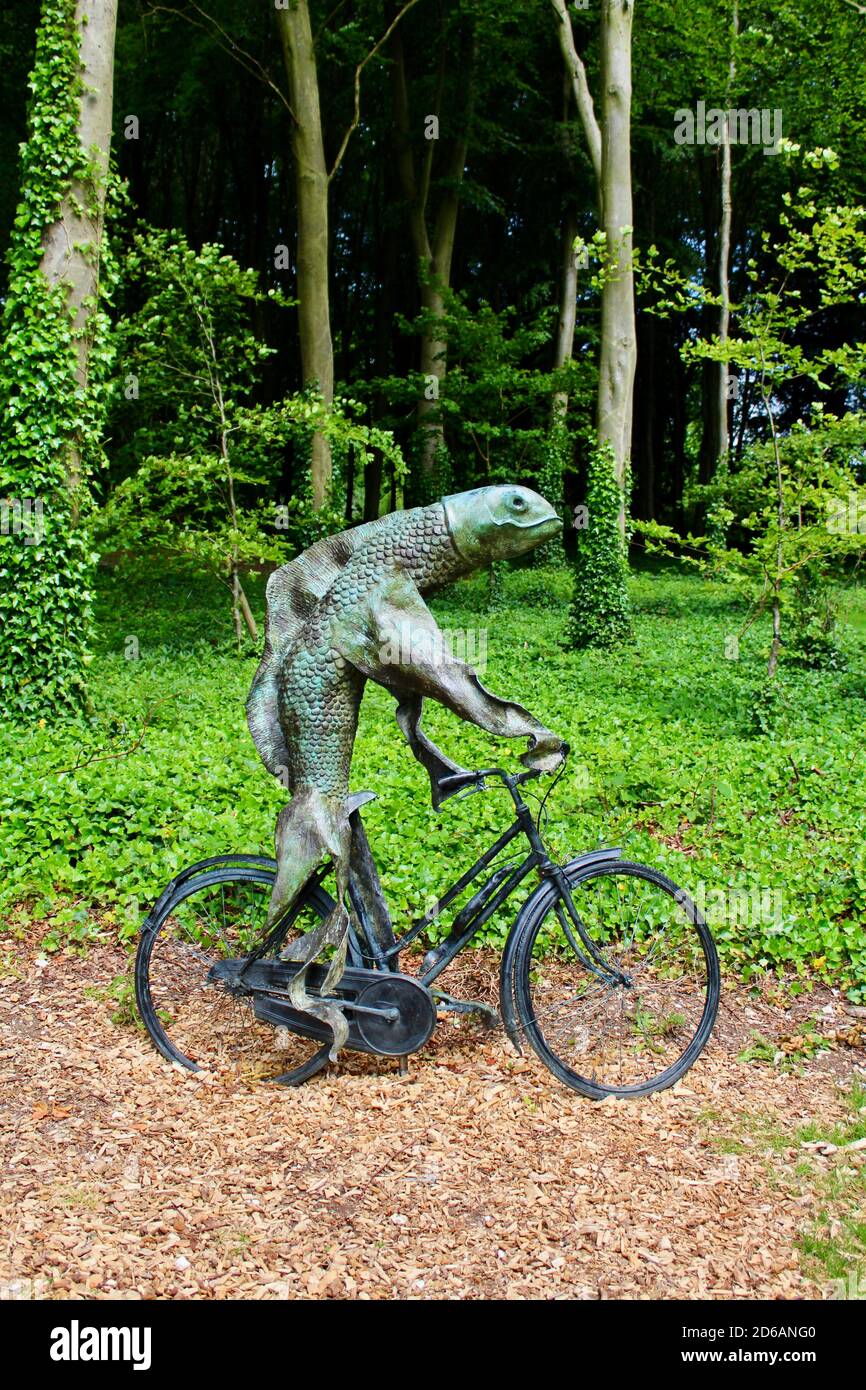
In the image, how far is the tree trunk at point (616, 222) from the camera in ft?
43.2

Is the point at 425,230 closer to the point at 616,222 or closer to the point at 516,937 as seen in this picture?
the point at 616,222

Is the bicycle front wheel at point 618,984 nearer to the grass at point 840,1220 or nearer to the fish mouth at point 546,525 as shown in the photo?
the grass at point 840,1220

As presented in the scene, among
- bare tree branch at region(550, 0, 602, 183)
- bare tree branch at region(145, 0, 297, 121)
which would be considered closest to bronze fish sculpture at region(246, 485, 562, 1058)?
bare tree branch at region(550, 0, 602, 183)

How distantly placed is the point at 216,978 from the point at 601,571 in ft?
32.9

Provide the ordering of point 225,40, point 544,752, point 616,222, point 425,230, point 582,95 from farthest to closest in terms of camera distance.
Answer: point 425,230, point 225,40, point 582,95, point 616,222, point 544,752

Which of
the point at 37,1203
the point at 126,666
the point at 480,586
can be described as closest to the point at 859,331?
the point at 480,586

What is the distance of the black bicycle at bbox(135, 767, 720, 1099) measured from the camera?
12.1 ft

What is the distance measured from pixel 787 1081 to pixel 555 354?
19640 mm

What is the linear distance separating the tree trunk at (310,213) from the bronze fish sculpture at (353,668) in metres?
10.1

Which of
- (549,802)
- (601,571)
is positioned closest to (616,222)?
(601,571)

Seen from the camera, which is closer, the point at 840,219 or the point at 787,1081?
the point at 787,1081

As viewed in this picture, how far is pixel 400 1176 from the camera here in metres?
3.40

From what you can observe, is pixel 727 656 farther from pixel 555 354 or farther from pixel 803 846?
pixel 555 354
